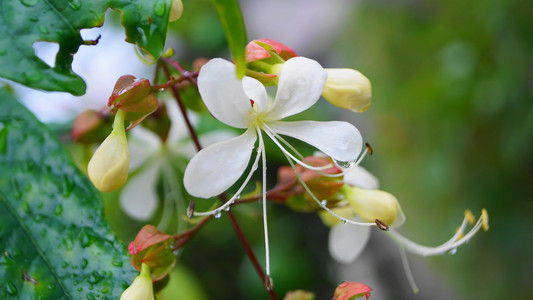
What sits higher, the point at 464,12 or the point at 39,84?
the point at 39,84

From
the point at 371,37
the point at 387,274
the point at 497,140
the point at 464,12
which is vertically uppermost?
the point at 464,12

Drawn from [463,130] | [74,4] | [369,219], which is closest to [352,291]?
[369,219]

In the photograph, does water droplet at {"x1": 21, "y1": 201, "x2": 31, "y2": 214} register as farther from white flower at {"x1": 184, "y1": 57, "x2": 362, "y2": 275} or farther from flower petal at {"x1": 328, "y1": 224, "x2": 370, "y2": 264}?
flower petal at {"x1": 328, "y1": 224, "x2": 370, "y2": 264}

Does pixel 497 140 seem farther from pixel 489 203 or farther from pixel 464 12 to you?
pixel 464 12

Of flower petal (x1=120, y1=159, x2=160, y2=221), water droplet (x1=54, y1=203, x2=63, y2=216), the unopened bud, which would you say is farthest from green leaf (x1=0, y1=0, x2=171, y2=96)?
flower petal (x1=120, y1=159, x2=160, y2=221)

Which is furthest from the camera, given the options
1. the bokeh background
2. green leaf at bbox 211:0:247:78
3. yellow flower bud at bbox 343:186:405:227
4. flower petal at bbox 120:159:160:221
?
the bokeh background

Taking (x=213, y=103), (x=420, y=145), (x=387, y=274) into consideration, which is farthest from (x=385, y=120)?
(x=213, y=103)
